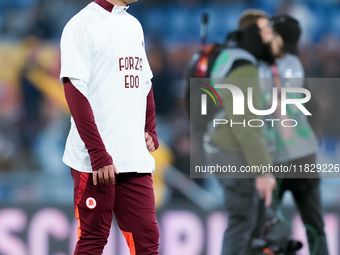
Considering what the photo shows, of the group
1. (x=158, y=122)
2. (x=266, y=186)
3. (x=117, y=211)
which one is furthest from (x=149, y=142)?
(x=266, y=186)

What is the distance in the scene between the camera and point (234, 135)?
2.53 meters

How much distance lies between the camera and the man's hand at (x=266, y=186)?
100 inches

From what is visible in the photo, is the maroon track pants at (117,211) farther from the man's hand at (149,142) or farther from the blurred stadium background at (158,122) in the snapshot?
the blurred stadium background at (158,122)

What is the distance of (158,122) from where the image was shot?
8.62 feet

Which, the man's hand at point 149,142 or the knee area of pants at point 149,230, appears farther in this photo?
the man's hand at point 149,142

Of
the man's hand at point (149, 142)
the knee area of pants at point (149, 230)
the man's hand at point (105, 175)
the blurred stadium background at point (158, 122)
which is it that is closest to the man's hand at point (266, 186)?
the blurred stadium background at point (158, 122)

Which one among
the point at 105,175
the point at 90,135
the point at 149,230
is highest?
the point at 90,135

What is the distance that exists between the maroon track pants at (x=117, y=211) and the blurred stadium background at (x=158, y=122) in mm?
1026

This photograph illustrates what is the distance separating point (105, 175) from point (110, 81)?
314mm

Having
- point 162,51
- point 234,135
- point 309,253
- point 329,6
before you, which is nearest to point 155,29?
point 162,51

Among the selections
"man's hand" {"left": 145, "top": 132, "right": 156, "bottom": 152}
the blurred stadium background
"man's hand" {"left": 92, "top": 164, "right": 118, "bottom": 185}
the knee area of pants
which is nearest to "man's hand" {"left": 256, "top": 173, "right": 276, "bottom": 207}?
the blurred stadium background

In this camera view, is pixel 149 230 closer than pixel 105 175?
No

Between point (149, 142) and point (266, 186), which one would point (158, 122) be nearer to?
point (266, 186)

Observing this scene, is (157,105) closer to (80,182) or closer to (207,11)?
(207,11)
